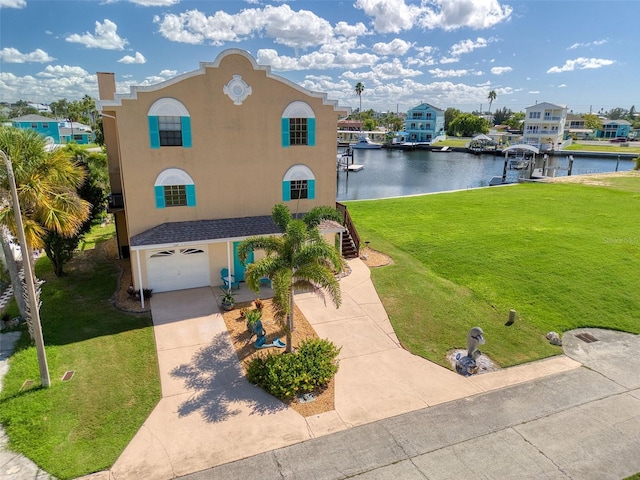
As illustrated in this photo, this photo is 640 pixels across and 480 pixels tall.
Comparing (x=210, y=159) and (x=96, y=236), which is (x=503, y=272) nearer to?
(x=210, y=159)

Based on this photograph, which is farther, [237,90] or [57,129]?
[57,129]

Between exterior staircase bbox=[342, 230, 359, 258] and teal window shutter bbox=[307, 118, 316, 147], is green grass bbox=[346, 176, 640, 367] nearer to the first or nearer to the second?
exterior staircase bbox=[342, 230, 359, 258]

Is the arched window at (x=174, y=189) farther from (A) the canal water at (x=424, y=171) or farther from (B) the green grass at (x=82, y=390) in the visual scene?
(A) the canal water at (x=424, y=171)

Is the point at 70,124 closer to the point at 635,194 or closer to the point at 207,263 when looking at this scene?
the point at 207,263

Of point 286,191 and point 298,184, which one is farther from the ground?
point 298,184

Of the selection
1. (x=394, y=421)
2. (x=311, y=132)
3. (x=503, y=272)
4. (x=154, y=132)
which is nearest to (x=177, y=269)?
(x=154, y=132)

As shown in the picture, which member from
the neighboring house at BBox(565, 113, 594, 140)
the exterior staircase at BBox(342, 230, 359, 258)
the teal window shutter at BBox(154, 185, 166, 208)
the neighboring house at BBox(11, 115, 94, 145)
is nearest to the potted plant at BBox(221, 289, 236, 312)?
the teal window shutter at BBox(154, 185, 166, 208)
